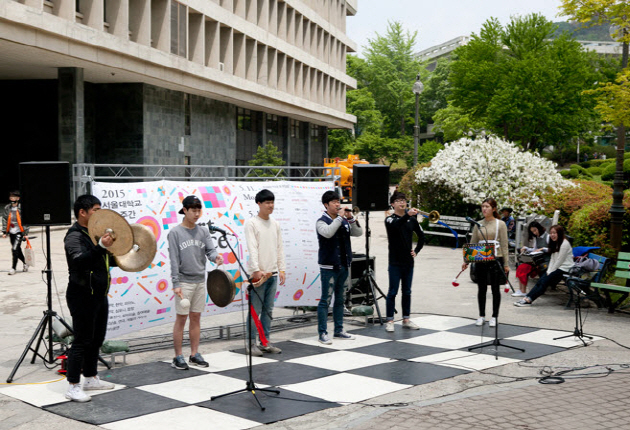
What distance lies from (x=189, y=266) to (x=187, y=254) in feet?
0.48

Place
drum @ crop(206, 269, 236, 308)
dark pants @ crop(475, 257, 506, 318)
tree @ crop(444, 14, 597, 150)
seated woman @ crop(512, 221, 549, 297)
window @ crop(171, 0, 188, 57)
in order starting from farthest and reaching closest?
tree @ crop(444, 14, 597, 150) → window @ crop(171, 0, 188, 57) → seated woman @ crop(512, 221, 549, 297) → dark pants @ crop(475, 257, 506, 318) → drum @ crop(206, 269, 236, 308)

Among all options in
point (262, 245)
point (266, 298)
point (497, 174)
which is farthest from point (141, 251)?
point (497, 174)

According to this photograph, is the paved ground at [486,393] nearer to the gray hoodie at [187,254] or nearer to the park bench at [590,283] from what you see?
the park bench at [590,283]

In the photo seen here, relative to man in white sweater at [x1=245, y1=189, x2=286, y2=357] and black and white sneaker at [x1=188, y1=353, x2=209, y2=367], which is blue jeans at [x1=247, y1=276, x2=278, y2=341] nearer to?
man in white sweater at [x1=245, y1=189, x2=286, y2=357]

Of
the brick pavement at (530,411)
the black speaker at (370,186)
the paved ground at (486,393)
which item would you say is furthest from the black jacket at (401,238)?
the brick pavement at (530,411)

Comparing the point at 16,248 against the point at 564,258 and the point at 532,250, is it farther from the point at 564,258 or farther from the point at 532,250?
the point at 564,258

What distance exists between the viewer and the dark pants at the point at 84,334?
7.62 meters

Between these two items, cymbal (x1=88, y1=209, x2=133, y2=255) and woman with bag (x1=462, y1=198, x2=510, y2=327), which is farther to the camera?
woman with bag (x1=462, y1=198, x2=510, y2=327)

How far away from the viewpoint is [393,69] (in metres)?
104

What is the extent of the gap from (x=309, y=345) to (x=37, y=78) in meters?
33.7

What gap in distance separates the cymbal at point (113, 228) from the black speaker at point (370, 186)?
5.13 m

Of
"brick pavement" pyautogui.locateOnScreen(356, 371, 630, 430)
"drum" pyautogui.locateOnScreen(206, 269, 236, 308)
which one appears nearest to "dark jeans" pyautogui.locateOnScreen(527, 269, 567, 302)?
"brick pavement" pyautogui.locateOnScreen(356, 371, 630, 430)

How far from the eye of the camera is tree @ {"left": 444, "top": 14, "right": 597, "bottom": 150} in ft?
158

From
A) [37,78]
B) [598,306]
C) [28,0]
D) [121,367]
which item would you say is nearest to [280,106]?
[37,78]
